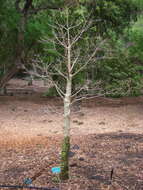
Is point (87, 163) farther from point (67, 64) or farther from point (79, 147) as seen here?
point (67, 64)

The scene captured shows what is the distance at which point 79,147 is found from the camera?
7.52m

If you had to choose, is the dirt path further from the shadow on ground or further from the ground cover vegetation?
the shadow on ground

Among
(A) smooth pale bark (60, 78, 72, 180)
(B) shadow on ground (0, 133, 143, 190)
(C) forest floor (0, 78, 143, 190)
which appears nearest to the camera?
(A) smooth pale bark (60, 78, 72, 180)

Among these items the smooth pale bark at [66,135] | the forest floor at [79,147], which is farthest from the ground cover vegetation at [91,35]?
the smooth pale bark at [66,135]

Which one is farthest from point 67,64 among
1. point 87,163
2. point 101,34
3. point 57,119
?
point 101,34

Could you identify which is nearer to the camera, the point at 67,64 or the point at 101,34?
the point at 67,64

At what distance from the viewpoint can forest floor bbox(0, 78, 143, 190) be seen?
5297 mm

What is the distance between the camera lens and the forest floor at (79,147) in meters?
5.30

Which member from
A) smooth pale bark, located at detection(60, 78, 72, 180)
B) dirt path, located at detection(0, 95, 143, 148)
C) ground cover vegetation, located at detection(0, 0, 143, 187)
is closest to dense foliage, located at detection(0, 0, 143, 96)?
ground cover vegetation, located at detection(0, 0, 143, 187)

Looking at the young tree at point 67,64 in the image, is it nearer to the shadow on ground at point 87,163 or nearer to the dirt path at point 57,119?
the shadow on ground at point 87,163

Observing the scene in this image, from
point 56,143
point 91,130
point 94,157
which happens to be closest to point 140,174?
point 94,157

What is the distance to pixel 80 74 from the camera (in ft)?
43.4

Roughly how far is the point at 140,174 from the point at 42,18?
10.2 m

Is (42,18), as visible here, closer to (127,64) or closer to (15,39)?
(15,39)
